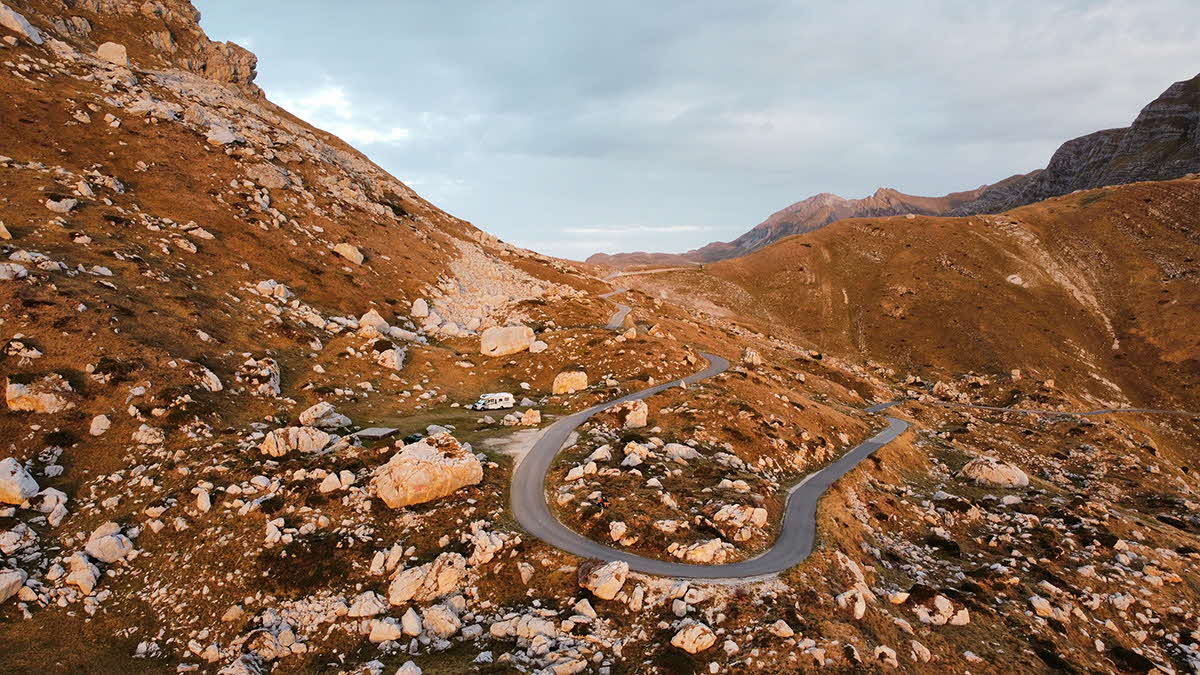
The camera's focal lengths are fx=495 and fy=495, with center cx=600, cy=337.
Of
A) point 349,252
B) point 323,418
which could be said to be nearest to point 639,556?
point 323,418

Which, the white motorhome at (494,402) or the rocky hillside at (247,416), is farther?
the white motorhome at (494,402)

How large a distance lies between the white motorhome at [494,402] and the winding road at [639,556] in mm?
7355

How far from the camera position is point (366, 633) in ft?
81.6

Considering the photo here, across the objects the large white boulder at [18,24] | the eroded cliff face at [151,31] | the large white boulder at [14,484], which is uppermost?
the eroded cliff face at [151,31]

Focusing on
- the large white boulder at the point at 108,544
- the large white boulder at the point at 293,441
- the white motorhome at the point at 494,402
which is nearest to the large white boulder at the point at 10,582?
the large white boulder at the point at 108,544

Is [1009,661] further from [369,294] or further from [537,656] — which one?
[369,294]

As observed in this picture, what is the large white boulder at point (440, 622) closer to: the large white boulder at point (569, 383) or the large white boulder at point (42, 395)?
the large white boulder at point (42, 395)

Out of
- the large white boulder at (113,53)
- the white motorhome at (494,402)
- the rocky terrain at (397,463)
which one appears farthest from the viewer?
the large white boulder at (113,53)

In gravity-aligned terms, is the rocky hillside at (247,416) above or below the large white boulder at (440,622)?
above

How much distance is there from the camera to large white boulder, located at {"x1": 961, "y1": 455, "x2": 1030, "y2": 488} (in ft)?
187

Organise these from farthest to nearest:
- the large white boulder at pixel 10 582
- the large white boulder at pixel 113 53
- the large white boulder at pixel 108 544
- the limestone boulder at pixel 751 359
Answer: the limestone boulder at pixel 751 359 < the large white boulder at pixel 113 53 < the large white boulder at pixel 108 544 < the large white boulder at pixel 10 582

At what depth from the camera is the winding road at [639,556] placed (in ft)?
99.0

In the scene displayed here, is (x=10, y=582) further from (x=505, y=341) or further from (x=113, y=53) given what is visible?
(x=113, y=53)

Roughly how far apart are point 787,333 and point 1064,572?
118 m
